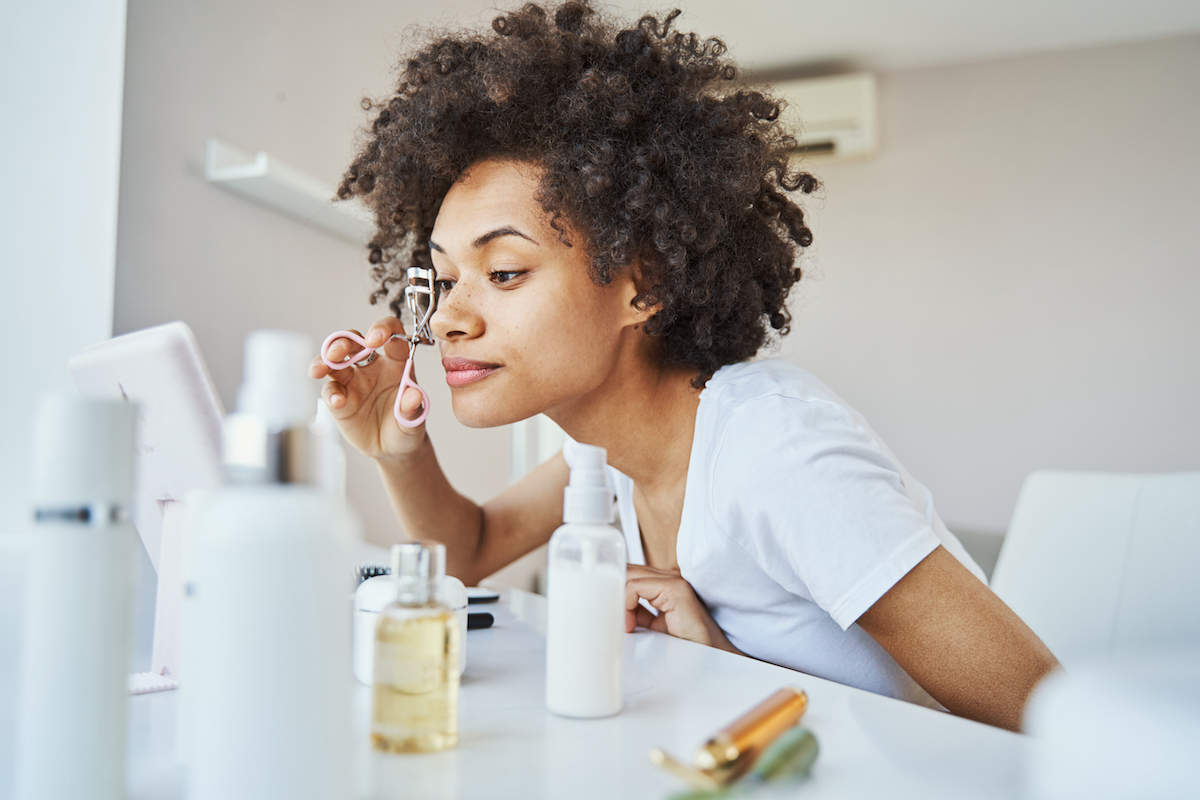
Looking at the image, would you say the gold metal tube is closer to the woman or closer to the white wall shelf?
the woman

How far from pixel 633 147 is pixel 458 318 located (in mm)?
311

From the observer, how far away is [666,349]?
44.4 inches

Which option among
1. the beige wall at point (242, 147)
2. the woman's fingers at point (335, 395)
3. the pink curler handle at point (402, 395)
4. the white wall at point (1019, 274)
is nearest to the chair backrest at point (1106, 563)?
the pink curler handle at point (402, 395)

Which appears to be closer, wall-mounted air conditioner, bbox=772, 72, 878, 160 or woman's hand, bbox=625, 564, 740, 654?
woman's hand, bbox=625, 564, 740, 654

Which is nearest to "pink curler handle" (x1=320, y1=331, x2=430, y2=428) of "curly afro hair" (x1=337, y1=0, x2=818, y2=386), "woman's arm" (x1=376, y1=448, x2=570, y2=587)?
"woman's arm" (x1=376, y1=448, x2=570, y2=587)

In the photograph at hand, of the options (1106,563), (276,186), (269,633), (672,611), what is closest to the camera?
(269,633)

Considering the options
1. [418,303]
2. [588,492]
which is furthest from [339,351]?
→ [588,492]

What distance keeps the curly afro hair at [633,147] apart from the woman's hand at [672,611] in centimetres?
29

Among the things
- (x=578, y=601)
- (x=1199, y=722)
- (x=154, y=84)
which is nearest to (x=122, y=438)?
(x=578, y=601)

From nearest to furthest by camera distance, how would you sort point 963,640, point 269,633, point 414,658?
point 269,633, point 414,658, point 963,640

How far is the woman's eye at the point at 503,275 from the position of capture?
96cm

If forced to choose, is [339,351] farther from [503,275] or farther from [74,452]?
[74,452]

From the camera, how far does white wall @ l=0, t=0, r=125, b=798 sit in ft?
4.18

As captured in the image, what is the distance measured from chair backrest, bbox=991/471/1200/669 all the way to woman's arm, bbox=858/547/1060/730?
0.52 m
